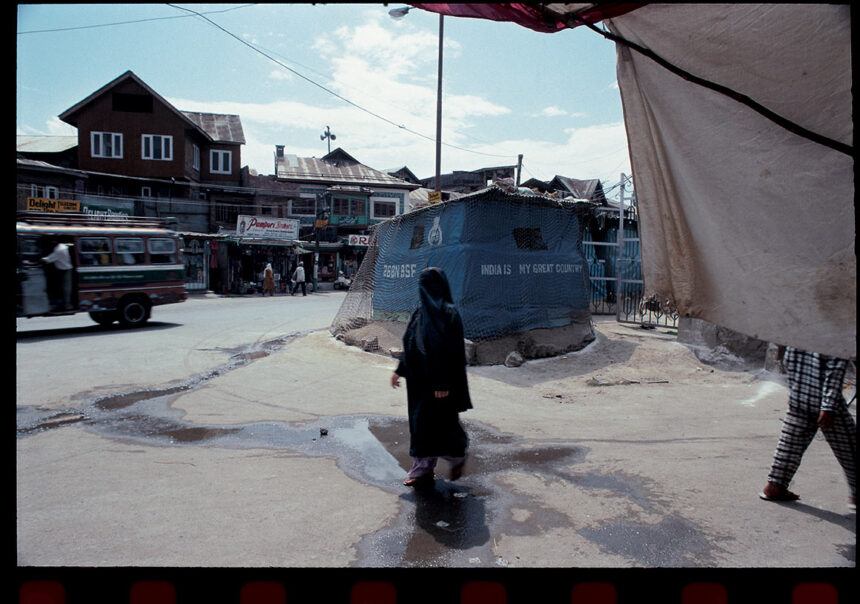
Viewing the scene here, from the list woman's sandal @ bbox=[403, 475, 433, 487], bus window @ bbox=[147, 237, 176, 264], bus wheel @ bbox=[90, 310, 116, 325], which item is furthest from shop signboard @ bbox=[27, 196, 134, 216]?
woman's sandal @ bbox=[403, 475, 433, 487]

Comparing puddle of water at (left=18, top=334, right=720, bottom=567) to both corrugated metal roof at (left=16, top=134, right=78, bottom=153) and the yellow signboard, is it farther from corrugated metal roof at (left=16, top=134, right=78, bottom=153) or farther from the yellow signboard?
corrugated metal roof at (left=16, top=134, right=78, bottom=153)

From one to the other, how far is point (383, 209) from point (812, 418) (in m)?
38.3

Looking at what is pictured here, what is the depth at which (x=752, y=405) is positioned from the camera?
20.7 feet

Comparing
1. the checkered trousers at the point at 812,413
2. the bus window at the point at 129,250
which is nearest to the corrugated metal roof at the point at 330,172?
the bus window at the point at 129,250

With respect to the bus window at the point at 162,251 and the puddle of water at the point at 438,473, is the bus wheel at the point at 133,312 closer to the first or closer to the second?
the bus window at the point at 162,251

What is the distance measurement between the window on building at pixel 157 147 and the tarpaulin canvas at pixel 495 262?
75.9 ft

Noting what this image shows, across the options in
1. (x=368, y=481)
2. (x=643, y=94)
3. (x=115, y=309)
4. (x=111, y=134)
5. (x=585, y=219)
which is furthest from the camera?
(x=111, y=134)

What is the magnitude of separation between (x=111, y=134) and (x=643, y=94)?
1313 inches

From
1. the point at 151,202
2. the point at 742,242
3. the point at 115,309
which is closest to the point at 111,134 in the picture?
the point at 151,202

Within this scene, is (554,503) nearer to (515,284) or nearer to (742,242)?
(742,242)

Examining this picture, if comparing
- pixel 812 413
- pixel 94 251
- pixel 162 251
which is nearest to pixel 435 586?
pixel 812 413

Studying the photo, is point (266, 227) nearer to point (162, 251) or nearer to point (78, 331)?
point (162, 251)

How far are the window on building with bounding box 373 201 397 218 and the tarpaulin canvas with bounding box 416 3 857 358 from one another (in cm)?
3830

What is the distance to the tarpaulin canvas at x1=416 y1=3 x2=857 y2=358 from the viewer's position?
193 centimetres
